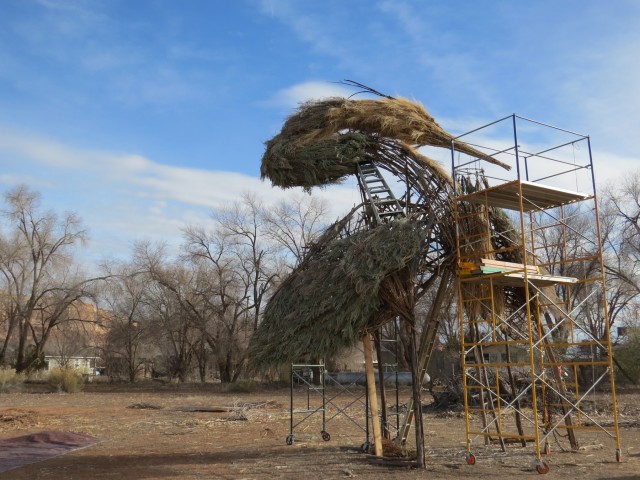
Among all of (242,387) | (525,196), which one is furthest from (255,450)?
(242,387)

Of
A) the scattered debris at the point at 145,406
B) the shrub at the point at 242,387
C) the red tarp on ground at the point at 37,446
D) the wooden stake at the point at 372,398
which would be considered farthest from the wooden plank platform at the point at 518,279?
the shrub at the point at 242,387

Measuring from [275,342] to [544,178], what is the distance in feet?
17.7

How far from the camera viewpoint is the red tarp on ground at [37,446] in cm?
1174

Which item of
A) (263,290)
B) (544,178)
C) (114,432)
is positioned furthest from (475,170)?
(263,290)

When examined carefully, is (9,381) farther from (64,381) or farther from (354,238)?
(354,238)

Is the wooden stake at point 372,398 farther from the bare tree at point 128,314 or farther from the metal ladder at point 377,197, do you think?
the bare tree at point 128,314

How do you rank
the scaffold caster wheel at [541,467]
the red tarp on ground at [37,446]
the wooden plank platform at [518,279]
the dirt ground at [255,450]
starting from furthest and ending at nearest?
the red tarp on ground at [37,446]
the wooden plank platform at [518,279]
the dirt ground at [255,450]
the scaffold caster wheel at [541,467]

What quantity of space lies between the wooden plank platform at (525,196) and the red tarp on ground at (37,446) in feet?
30.3

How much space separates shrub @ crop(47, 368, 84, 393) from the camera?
3241cm

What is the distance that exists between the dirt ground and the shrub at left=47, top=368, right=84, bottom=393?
9846 mm

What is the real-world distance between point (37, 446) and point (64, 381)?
66.9 feet

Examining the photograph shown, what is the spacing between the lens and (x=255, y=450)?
12906 mm

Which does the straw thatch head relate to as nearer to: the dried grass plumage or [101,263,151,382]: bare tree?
the dried grass plumage

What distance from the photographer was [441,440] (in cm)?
1398
